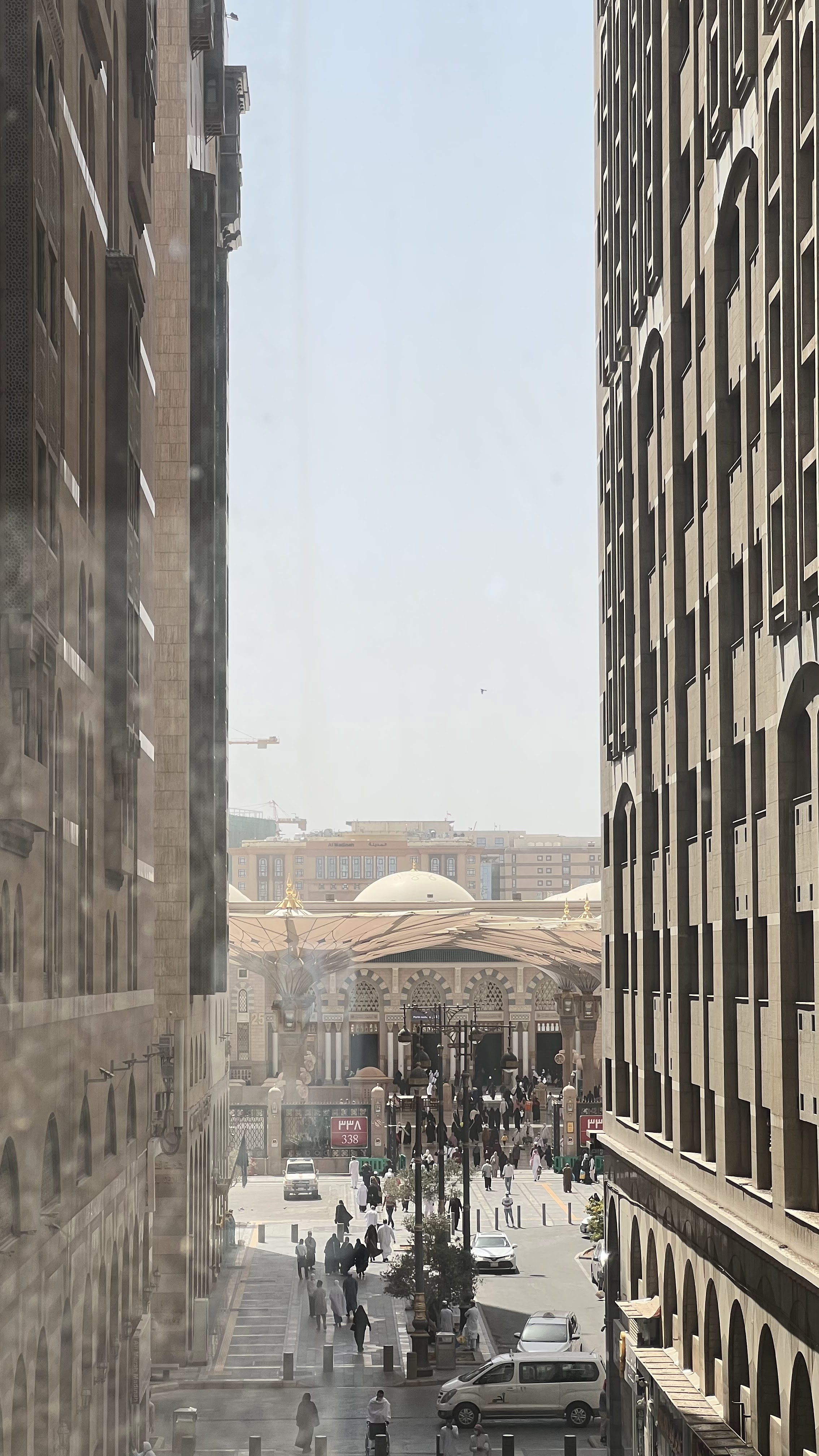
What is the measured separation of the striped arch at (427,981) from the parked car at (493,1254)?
4541cm

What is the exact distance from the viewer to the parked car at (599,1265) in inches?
1206

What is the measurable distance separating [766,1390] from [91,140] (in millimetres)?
16049

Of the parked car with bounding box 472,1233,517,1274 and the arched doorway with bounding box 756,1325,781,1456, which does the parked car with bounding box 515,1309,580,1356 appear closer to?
the parked car with bounding box 472,1233,517,1274

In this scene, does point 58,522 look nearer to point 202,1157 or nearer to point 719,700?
point 719,700

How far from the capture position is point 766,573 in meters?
17.7

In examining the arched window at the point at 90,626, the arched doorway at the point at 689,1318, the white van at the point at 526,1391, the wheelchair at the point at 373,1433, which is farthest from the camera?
the white van at the point at 526,1391

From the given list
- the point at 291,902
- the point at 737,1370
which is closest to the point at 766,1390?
the point at 737,1370

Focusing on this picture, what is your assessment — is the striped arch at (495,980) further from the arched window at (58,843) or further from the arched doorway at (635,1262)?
the arched window at (58,843)

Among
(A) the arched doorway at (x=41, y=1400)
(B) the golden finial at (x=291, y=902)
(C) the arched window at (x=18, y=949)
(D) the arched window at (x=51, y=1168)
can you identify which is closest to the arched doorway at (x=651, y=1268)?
(D) the arched window at (x=51, y=1168)

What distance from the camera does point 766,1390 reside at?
17.6 m

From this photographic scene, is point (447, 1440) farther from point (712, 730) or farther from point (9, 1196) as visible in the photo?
point (9, 1196)

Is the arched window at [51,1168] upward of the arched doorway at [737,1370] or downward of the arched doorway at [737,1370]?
upward

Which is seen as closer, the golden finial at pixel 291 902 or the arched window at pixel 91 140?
the arched window at pixel 91 140

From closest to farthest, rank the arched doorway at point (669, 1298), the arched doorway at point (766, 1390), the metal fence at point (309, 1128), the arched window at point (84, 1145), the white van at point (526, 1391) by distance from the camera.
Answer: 1. the arched doorway at point (766, 1390)
2. the arched window at point (84, 1145)
3. the arched doorway at point (669, 1298)
4. the white van at point (526, 1391)
5. the metal fence at point (309, 1128)
